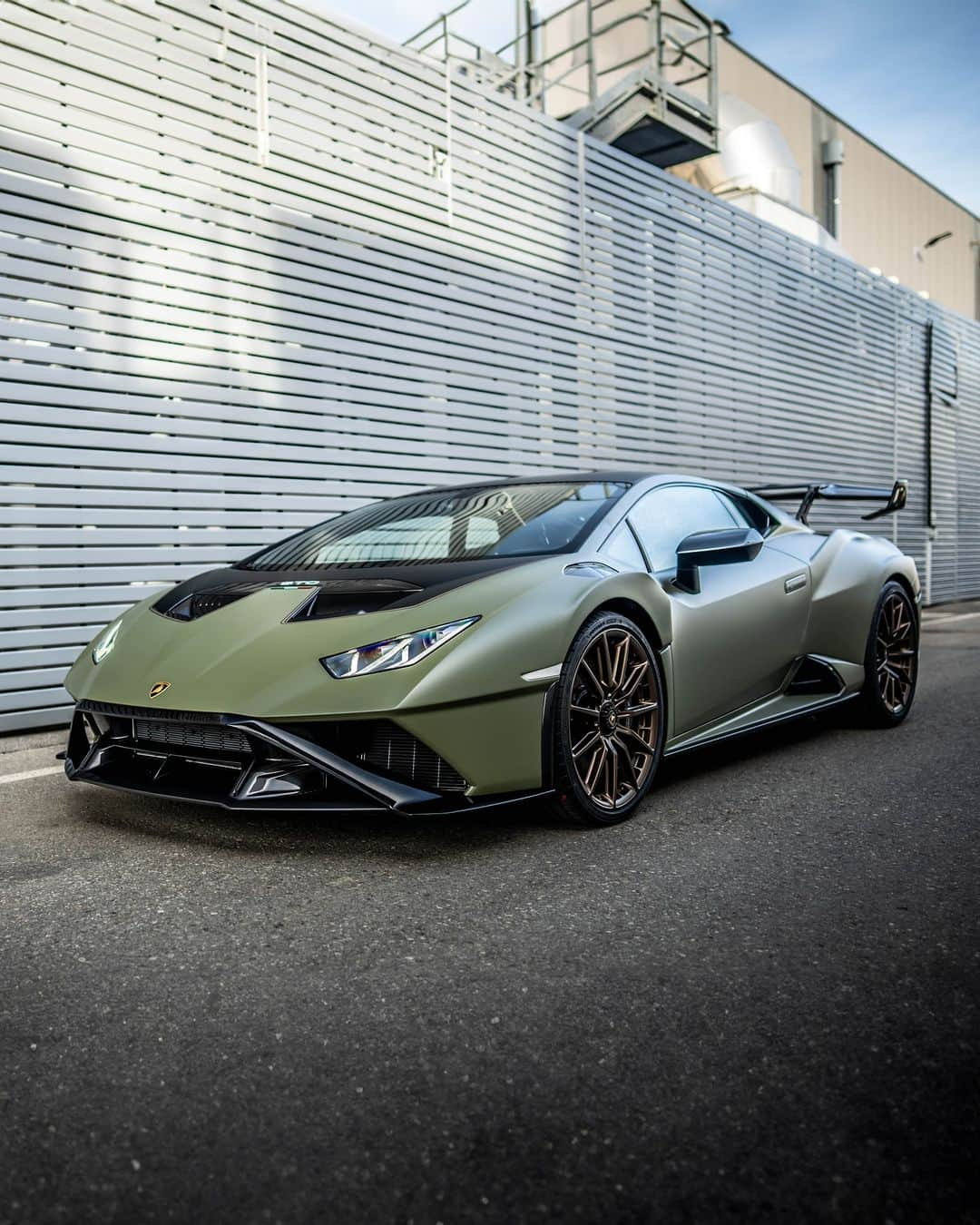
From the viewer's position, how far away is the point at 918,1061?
1849 mm

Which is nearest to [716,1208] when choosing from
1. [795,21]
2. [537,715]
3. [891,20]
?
[537,715]

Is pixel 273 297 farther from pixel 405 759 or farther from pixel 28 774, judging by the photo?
pixel 405 759

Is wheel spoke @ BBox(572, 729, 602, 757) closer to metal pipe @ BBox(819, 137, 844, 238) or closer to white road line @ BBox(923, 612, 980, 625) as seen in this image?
white road line @ BBox(923, 612, 980, 625)

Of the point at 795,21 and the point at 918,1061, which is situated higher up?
the point at 795,21

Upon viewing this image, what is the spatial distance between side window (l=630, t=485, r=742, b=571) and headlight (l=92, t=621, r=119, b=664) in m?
1.90

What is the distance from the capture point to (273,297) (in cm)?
725

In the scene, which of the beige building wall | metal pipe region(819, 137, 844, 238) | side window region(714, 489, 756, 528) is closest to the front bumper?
side window region(714, 489, 756, 528)

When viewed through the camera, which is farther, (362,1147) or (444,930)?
(444,930)

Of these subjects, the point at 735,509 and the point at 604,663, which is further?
the point at 735,509

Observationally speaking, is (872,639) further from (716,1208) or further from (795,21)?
(795,21)

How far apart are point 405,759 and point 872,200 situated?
87.7 ft

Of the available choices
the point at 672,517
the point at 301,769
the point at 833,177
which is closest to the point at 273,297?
the point at 672,517

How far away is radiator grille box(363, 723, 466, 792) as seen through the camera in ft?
9.78

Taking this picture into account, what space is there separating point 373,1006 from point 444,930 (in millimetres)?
447
